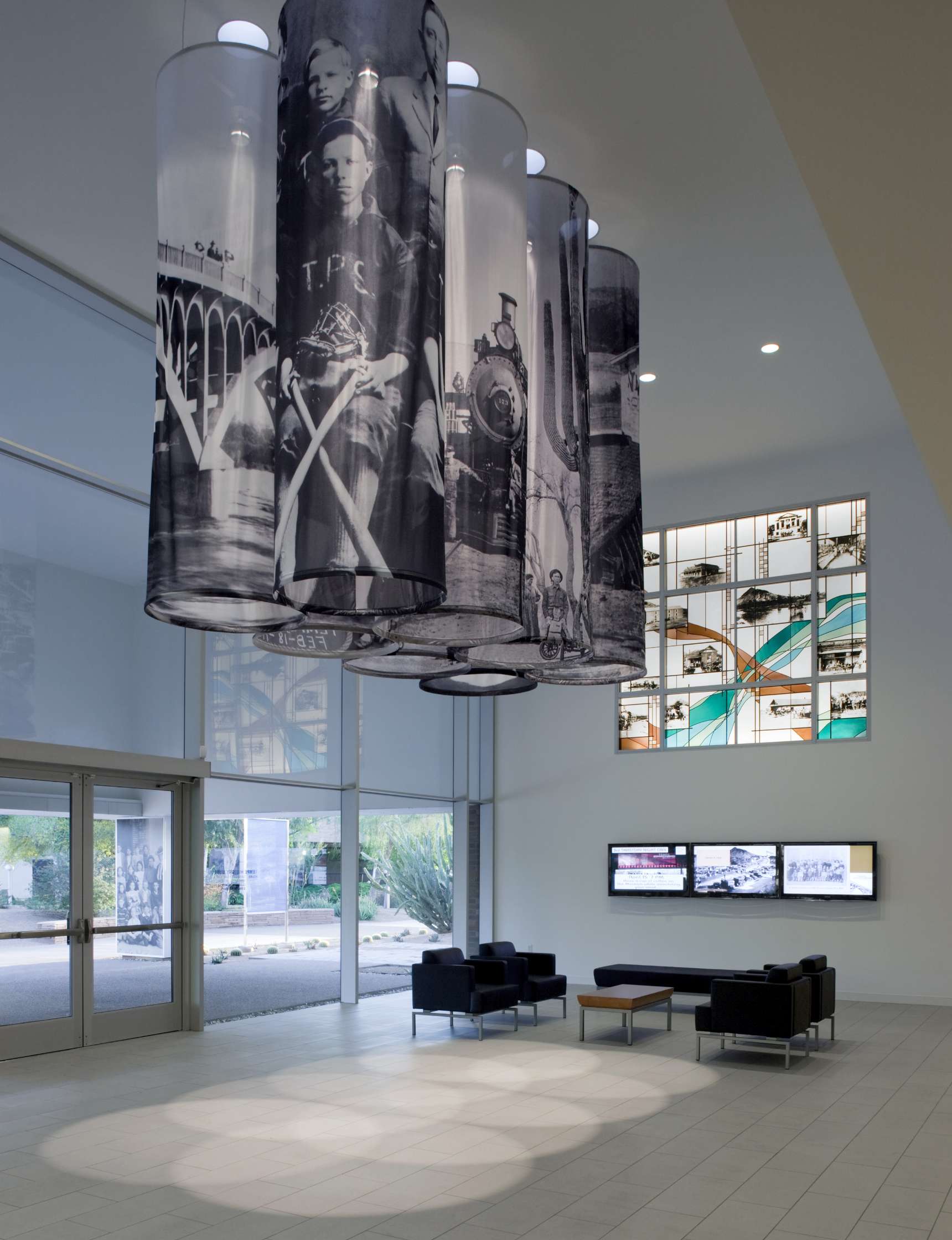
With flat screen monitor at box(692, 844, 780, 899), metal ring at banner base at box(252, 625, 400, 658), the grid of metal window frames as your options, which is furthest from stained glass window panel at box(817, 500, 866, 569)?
metal ring at banner base at box(252, 625, 400, 658)

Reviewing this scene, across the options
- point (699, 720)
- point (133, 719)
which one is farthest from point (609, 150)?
point (699, 720)

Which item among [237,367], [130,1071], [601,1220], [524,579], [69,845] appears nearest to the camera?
[237,367]

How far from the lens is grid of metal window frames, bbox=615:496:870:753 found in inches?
642

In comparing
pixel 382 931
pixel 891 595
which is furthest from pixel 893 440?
pixel 382 931

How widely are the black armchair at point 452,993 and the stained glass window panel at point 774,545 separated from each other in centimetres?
782

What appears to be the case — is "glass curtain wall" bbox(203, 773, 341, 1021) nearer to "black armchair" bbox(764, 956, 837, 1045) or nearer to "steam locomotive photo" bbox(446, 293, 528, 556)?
"black armchair" bbox(764, 956, 837, 1045)

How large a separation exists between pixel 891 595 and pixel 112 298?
11.0 meters

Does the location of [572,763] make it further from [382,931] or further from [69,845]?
[69,845]

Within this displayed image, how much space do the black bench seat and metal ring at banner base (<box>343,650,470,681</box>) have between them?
826 centimetres

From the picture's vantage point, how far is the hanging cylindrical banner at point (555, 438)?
543 centimetres

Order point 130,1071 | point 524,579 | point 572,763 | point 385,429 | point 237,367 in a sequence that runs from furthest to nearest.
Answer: point 572,763 < point 130,1071 < point 524,579 < point 237,367 < point 385,429

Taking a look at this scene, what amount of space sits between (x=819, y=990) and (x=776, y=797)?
5464mm

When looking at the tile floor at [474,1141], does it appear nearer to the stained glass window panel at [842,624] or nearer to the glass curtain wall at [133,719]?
the glass curtain wall at [133,719]

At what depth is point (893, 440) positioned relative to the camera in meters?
16.1
